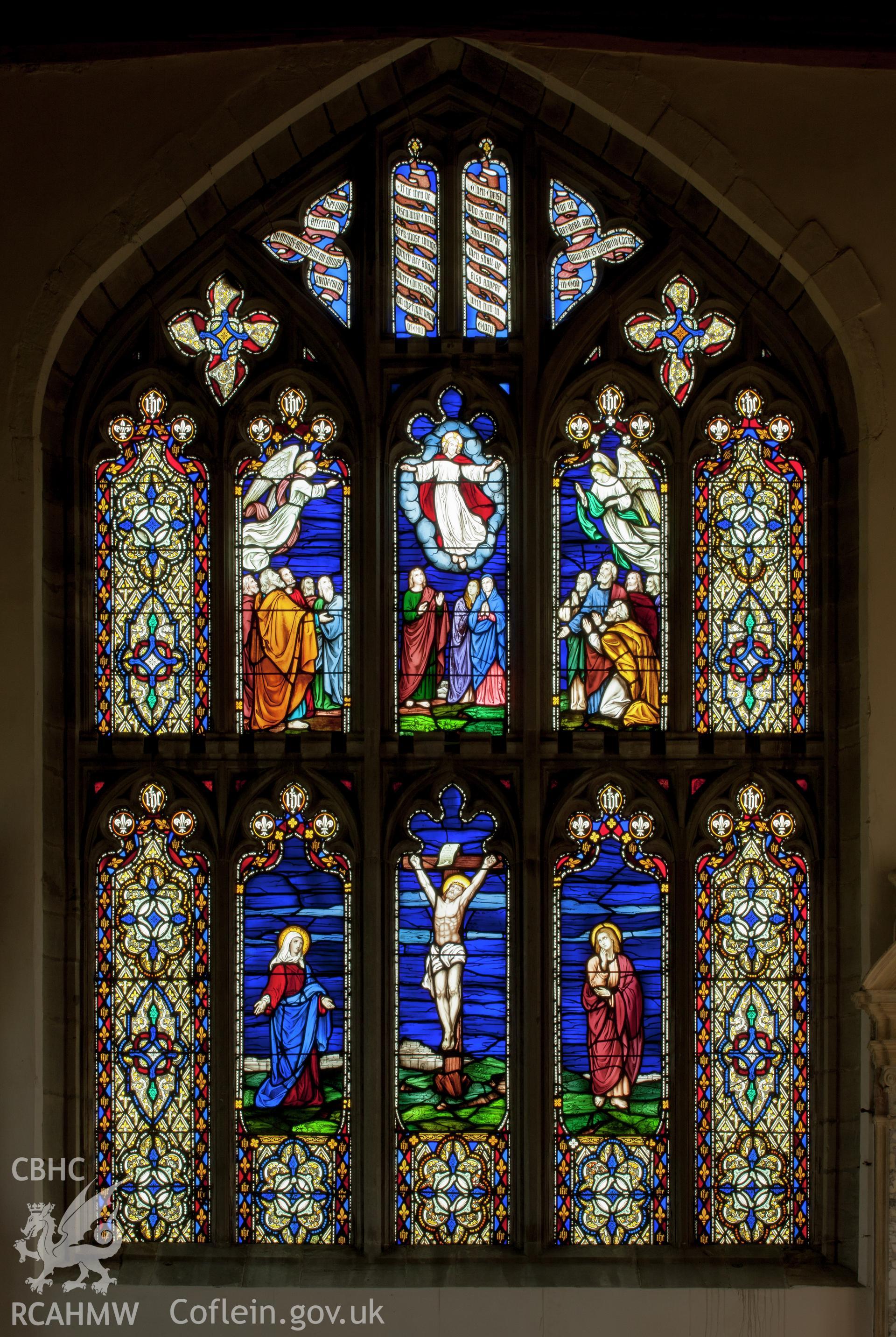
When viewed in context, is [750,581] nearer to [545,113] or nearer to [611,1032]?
[611,1032]

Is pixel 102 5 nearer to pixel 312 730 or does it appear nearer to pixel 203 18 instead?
pixel 203 18

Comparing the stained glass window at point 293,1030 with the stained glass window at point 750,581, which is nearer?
the stained glass window at point 293,1030

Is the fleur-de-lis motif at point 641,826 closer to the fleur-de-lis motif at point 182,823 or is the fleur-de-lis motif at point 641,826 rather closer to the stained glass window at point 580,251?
the fleur-de-lis motif at point 182,823

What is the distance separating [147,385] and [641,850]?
9.71 ft

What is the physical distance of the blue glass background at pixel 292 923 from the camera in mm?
6406

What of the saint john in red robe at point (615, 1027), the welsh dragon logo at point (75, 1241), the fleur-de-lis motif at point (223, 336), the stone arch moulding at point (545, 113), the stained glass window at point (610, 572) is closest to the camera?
the welsh dragon logo at point (75, 1241)

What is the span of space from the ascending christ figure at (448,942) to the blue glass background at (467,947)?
0.02m

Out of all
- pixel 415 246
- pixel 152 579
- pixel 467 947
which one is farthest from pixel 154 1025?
pixel 415 246

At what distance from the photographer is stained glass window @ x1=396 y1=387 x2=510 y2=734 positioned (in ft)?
21.4

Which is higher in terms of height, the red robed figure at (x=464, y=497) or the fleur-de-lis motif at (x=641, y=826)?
the red robed figure at (x=464, y=497)

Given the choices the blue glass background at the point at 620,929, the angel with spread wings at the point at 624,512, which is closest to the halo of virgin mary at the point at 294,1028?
the blue glass background at the point at 620,929

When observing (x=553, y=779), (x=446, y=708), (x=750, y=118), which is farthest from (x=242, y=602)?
(x=750, y=118)

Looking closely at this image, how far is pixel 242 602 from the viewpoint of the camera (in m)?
6.56

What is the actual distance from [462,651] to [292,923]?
138cm
